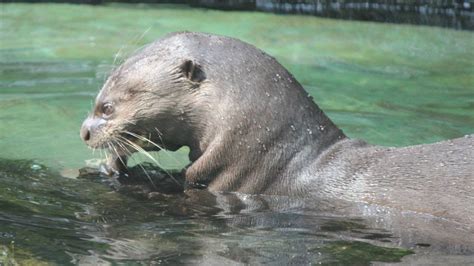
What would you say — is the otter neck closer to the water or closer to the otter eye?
the water

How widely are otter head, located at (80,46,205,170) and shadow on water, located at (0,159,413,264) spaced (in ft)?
0.91

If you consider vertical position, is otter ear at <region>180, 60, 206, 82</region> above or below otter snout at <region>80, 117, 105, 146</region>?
above

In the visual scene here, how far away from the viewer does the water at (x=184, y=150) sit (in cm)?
434

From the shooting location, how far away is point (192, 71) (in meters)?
5.36

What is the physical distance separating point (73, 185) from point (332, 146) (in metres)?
1.43

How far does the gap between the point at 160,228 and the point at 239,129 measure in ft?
2.66

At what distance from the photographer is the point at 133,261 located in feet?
13.1

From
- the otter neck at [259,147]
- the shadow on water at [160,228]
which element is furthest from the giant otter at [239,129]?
the shadow on water at [160,228]

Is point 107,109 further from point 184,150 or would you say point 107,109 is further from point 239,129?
point 184,150

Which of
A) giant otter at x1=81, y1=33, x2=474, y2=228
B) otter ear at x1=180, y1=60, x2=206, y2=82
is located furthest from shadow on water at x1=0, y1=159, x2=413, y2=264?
otter ear at x1=180, y1=60, x2=206, y2=82

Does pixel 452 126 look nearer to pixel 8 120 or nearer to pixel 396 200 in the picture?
pixel 396 200

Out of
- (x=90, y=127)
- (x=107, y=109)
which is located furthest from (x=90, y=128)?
(x=107, y=109)

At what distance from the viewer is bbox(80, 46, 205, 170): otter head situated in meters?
5.41

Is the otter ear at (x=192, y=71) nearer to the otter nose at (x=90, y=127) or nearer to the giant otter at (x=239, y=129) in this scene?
the giant otter at (x=239, y=129)
